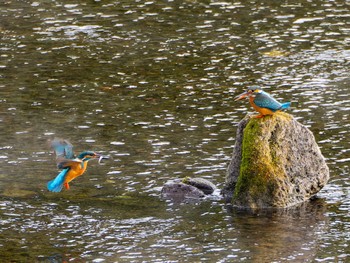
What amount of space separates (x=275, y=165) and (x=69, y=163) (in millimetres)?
3620

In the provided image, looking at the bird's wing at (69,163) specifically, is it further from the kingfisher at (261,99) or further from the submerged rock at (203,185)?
the kingfisher at (261,99)

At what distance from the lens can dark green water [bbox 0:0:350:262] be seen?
15023 mm

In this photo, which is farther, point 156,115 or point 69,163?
point 156,115

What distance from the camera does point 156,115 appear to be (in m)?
22.1

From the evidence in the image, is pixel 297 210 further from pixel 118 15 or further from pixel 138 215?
pixel 118 15

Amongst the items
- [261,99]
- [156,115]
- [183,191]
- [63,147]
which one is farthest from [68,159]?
[156,115]

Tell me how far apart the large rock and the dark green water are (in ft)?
1.03

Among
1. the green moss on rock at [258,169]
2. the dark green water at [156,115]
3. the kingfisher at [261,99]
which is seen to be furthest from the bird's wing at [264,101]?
the dark green water at [156,115]

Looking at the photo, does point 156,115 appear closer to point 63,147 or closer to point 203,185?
point 203,185

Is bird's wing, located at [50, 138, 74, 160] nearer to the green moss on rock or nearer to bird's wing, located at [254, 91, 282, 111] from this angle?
the green moss on rock

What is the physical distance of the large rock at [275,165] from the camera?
16.3 metres

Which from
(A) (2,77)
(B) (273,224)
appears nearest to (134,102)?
(A) (2,77)

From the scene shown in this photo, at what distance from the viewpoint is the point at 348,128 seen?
2044 cm

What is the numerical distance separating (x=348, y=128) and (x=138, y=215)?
6.34 metres
